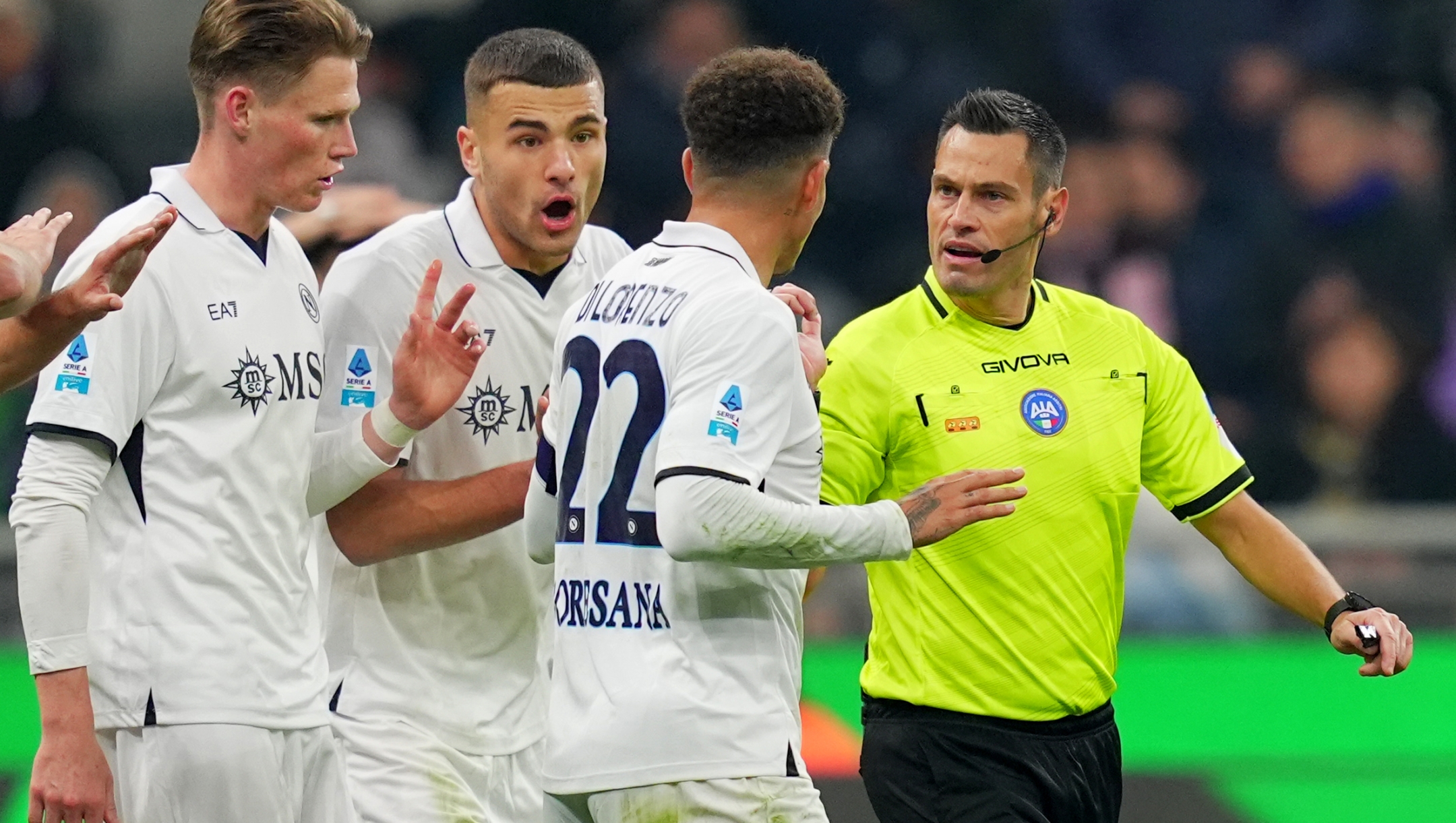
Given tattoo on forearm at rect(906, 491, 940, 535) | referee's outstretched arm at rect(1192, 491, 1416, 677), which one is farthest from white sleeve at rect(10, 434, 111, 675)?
referee's outstretched arm at rect(1192, 491, 1416, 677)

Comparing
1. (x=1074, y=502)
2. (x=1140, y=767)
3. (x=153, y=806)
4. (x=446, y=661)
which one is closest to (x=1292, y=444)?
(x=1140, y=767)

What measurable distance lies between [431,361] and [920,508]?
3.84 ft

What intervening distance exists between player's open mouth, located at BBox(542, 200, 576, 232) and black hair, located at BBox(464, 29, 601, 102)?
27 centimetres

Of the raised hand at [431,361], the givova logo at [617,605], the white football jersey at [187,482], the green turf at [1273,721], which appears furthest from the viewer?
the green turf at [1273,721]

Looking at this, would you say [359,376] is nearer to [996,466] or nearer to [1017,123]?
[996,466]

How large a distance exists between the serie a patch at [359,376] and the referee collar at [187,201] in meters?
0.54

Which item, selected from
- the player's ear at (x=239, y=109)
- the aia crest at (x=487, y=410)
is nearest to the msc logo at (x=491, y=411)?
the aia crest at (x=487, y=410)

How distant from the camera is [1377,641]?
4.36 m

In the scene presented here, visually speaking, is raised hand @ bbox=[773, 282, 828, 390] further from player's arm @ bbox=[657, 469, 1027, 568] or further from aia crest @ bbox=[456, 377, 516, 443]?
aia crest @ bbox=[456, 377, 516, 443]

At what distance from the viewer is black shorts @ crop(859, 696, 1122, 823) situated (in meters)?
4.43

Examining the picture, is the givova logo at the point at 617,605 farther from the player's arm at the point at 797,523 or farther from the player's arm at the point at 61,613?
the player's arm at the point at 61,613

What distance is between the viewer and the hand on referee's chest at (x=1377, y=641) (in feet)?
14.2

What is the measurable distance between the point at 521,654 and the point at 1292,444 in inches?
293

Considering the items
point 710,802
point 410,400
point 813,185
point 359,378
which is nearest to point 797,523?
point 710,802
